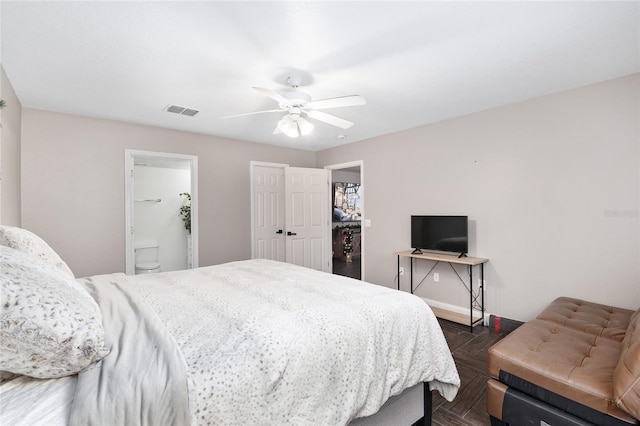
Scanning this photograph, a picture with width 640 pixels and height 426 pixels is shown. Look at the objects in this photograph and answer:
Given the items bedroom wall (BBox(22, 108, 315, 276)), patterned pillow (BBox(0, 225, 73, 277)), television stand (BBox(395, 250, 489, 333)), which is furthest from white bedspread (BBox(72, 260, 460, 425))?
bedroom wall (BBox(22, 108, 315, 276))

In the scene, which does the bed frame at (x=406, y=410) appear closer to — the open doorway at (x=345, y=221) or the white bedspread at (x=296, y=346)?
the white bedspread at (x=296, y=346)

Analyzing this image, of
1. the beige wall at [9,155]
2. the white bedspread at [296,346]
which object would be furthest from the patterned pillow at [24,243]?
the beige wall at [9,155]

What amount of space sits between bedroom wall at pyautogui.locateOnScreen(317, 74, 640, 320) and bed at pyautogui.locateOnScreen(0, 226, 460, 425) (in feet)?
6.67

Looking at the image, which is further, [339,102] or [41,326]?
[339,102]

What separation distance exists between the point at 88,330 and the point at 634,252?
3.82 metres

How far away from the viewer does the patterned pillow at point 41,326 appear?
2.51ft

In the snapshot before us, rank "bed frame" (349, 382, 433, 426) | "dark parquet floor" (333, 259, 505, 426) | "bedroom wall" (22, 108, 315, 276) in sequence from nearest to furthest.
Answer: "bed frame" (349, 382, 433, 426), "dark parquet floor" (333, 259, 505, 426), "bedroom wall" (22, 108, 315, 276)

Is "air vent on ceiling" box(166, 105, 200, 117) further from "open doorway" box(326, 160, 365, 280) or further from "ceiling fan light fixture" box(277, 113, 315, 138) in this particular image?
"open doorway" box(326, 160, 365, 280)

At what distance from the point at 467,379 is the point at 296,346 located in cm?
188

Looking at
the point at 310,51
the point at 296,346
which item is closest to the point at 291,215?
the point at 310,51

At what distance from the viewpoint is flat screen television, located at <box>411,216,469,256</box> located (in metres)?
3.49

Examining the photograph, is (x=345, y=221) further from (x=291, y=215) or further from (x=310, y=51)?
(x=310, y=51)

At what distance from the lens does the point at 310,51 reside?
2.12 m

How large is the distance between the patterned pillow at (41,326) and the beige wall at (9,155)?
6.74ft
